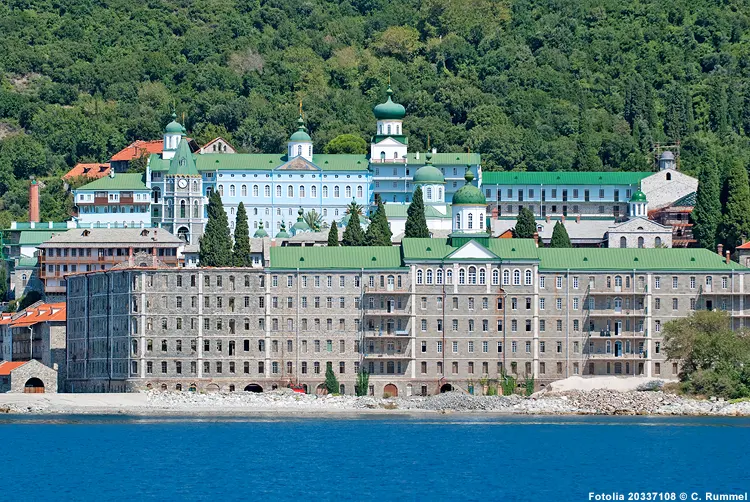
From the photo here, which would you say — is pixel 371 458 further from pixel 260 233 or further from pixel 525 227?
pixel 260 233

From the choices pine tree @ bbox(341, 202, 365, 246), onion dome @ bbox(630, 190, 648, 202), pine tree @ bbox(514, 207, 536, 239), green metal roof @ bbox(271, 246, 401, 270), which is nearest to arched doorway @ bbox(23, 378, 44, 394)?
green metal roof @ bbox(271, 246, 401, 270)

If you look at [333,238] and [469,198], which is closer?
[469,198]

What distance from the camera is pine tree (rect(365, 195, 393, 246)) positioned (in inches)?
5837

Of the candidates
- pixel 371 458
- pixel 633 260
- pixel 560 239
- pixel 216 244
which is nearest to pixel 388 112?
pixel 560 239

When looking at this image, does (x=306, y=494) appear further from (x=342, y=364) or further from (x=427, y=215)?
(x=427, y=215)

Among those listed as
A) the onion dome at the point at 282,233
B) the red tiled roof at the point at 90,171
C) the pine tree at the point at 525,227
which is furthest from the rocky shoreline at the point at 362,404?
the red tiled roof at the point at 90,171

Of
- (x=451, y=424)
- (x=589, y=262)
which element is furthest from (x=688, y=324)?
(x=451, y=424)

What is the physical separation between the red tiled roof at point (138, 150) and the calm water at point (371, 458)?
69721mm

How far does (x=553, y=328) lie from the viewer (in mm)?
138750

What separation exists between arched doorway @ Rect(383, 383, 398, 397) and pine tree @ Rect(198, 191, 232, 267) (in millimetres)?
15465

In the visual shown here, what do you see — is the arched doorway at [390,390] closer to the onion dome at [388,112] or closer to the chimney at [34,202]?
the chimney at [34,202]

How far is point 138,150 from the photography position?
640 ft

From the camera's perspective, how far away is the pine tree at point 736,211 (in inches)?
6078

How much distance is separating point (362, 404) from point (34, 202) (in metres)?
59.2
